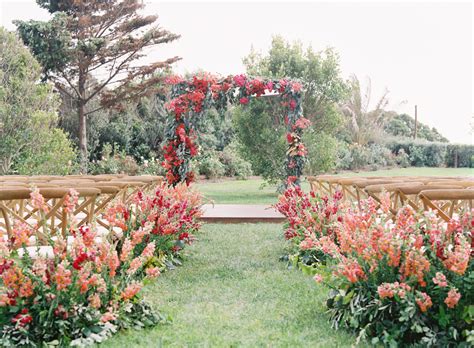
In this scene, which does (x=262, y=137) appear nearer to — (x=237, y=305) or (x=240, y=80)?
(x=240, y=80)

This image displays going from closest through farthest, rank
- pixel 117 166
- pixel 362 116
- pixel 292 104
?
pixel 292 104 < pixel 117 166 < pixel 362 116

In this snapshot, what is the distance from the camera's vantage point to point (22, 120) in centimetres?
1398

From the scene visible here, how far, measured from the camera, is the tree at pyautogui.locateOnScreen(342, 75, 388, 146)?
2406cm

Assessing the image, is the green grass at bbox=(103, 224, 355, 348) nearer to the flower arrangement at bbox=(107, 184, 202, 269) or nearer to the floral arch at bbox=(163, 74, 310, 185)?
the flower arrangement at bbox=(107, 184, 202, 269)

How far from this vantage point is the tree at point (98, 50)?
20156 mm

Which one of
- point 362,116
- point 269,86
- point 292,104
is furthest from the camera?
point 362,116

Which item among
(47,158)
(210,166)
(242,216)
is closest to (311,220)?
(242,216)

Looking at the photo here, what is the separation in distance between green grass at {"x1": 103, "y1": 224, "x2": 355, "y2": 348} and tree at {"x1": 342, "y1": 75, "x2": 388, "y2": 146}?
18159mm

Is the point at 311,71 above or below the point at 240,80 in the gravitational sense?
above

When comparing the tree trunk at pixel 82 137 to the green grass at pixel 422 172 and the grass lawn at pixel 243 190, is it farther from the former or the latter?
the green grass at pixel 422 172

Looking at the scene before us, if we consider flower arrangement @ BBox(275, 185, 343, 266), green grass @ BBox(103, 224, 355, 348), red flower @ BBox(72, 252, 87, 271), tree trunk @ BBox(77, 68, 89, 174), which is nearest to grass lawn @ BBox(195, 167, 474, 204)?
tree trunk @ BBox(77, 68, 89, 174)

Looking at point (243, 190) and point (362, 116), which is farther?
point (362, 116)

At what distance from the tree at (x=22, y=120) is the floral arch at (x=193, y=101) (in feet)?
17.8

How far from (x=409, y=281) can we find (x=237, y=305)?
1394 millimetres
